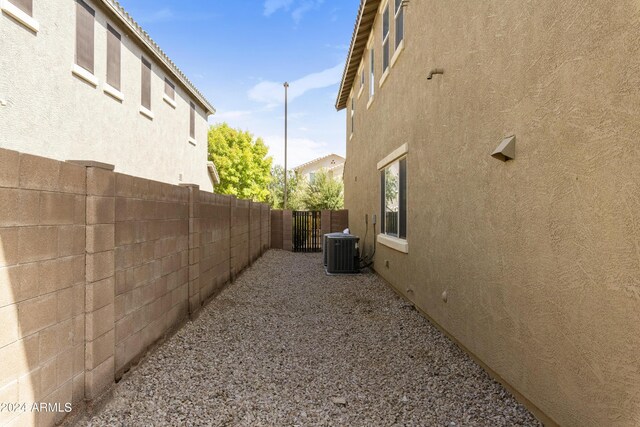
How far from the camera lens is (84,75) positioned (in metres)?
8.70

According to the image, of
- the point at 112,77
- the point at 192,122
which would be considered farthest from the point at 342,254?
the point at 192,122

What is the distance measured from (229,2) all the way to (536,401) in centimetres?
1993

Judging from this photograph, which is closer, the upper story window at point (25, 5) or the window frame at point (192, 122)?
the upper story window at point (25, 5)

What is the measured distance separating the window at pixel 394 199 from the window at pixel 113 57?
286 inches

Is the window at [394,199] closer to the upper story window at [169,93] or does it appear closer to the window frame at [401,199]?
the window frame at [401,199]

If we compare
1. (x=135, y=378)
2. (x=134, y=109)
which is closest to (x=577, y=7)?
(x=135, y=378)

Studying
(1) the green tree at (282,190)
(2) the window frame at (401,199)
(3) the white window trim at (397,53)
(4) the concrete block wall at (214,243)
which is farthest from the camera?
(1) the green tree at (282,190)

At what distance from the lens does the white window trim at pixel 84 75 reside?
8.43m

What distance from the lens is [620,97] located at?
83.6 inches

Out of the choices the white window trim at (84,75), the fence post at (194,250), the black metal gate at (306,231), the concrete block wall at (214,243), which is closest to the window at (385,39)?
the concrete block wall at (214,243)

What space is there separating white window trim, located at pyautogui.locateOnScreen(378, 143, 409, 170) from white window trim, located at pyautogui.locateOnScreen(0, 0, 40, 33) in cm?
702

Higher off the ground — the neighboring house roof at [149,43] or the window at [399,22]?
the neighboring house roof at [149,43]

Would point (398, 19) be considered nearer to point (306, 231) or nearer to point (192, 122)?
point (306, 231)

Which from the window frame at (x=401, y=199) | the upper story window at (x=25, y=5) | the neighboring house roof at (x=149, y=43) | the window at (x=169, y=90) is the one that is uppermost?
the neighboring house roof at (x=149, y=43)
